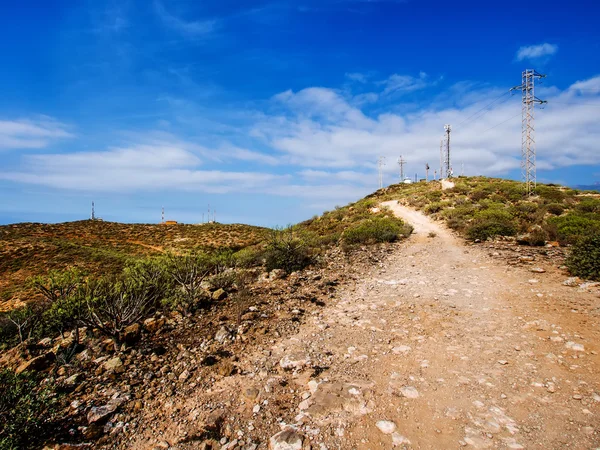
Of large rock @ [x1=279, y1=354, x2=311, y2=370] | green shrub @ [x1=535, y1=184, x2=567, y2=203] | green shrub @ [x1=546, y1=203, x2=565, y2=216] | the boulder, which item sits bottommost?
large rock @ [x1=279, y1=354, x2=311, y2=370]

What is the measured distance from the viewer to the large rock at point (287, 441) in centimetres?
362

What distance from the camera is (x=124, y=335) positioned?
6680mm

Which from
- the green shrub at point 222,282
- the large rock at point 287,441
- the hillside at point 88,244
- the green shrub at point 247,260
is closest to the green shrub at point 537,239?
the green shrub at point 247,260

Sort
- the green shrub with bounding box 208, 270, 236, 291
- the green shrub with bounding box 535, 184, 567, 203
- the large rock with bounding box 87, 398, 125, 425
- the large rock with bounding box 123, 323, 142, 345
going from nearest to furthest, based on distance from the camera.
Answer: the large rock with bounding box 87, 398, 125, 425 < the large rock with bounding box 123, 323, 142, 345 < the green shrub with bounding box 208, 270, 236, 291 < the green shrub with bounding box 535, 184, 567, 203

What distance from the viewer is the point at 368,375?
5000 millimetres

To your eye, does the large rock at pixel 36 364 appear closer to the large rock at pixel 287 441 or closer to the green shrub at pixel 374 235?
the large rock at pixel 287 441

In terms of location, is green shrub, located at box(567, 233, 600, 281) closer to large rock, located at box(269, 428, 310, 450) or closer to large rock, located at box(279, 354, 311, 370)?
large rock, located at box(279, 354, 311, 370)

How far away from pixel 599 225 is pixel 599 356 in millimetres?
12489

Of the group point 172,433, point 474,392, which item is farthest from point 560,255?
point 172,433

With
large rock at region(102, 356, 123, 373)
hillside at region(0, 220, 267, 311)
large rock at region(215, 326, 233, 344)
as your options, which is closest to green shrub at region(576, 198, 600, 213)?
hillside at region(0, 220, 267, 311)

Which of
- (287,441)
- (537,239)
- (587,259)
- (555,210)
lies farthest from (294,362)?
(555,210)

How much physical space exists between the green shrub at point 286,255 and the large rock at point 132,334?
5.68m

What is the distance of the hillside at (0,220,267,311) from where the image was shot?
2574cm

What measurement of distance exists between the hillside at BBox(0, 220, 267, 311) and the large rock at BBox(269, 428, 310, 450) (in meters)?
12.3
